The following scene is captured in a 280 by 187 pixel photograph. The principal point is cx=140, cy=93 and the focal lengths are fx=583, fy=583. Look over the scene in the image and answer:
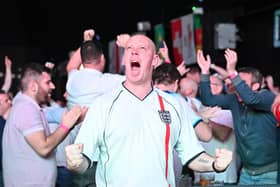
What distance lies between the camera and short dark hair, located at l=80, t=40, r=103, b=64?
378 cm

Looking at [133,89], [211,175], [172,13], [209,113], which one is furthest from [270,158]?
[172,13]

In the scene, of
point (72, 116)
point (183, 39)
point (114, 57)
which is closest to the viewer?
point (72, 116)

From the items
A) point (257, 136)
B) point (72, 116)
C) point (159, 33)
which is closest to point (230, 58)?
point (257, 136)

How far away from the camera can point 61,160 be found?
4219mm

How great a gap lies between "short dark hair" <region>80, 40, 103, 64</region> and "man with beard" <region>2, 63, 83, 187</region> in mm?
378

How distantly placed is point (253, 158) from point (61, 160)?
139cm

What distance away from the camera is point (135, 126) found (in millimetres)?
2561

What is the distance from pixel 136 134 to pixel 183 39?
5.14m

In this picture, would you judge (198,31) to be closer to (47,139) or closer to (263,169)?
(263,169)

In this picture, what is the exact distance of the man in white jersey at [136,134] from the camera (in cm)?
254

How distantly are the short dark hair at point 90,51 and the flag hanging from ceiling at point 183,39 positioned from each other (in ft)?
11.8

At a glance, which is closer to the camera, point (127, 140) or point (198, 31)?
point (127, 140)

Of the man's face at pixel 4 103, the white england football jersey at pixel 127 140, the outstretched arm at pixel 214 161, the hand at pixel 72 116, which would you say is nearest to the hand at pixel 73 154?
the white england football jersey at pixel 127 140

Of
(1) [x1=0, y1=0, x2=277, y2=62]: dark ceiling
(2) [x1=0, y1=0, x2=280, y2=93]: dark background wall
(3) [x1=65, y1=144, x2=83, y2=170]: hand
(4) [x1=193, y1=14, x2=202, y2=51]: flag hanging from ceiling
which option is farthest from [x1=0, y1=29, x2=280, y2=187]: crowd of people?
(1) [x1=0, y1=0, x2=277, y2=62]: dark ceiling
